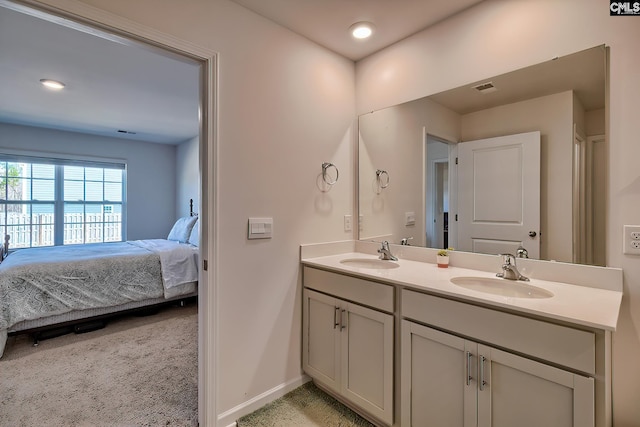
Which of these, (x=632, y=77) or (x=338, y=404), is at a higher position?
(x=632, y=77)

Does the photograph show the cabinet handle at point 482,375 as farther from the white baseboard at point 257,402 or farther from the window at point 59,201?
the window at point 59,201

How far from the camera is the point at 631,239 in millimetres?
1267

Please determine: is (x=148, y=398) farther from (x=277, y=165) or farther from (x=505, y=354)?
(x=505, y=354)

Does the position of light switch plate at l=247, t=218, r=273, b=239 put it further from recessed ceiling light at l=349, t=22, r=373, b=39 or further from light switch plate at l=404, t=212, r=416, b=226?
recessed ceiling light at l=349, t=22, r=373, b=39

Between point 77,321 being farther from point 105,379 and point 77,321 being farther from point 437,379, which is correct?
point 437,379

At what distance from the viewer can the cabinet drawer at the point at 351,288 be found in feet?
5.09

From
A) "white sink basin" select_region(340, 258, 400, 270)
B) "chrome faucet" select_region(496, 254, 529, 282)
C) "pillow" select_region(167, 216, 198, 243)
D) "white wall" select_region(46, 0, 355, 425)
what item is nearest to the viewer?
"chrome faucet" select_region(496, 254, 529, 282)

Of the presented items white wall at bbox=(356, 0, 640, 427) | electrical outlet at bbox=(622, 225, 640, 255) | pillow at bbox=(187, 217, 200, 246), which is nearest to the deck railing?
pillow at bbox=(187, 217, 200, 246)

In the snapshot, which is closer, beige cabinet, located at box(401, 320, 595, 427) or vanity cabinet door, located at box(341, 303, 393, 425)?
beige cabinet, located at box(401, 320, 595, 427)

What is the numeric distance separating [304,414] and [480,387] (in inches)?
41.1

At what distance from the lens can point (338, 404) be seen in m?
1.83

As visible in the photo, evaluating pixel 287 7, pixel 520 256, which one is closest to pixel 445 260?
pixel 520 256

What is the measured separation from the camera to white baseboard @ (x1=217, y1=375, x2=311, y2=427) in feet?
5.47

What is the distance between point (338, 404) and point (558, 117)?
6.67 feet
